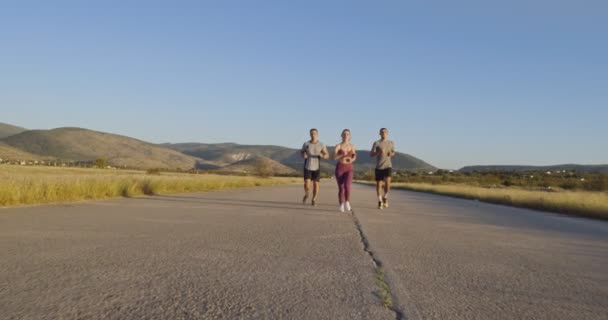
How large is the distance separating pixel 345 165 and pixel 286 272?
24.1ft

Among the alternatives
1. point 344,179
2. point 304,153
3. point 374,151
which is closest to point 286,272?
point 344,179

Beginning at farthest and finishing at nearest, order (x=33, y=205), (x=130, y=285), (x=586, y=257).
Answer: (x=33, y=205) < (x=586, y=257) < (x=130, y=285)

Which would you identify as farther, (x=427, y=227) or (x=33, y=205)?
Answer: (x=33, y=205)

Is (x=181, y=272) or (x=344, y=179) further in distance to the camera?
(x=344, y=179)

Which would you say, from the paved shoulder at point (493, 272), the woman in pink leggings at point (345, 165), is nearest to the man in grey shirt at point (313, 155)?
the woman in pink leggings at point (345, 165)

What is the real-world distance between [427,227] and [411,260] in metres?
3.58

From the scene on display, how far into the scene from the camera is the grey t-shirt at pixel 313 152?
1242cm

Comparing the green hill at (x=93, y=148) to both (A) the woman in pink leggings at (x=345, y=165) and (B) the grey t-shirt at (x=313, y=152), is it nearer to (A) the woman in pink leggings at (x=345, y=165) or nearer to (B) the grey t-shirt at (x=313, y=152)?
(B) the grey t-shirt at (x=313, y=152)

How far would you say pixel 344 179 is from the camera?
442 inches

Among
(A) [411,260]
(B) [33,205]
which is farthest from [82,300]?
(B) [33,205]

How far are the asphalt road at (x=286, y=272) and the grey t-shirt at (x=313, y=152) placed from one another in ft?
15.4

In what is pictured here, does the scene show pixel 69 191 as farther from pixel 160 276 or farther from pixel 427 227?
pixel 160 276

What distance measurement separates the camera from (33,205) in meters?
10.5

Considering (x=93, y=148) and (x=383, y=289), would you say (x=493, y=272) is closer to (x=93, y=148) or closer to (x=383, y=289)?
(x=383, y=289)
